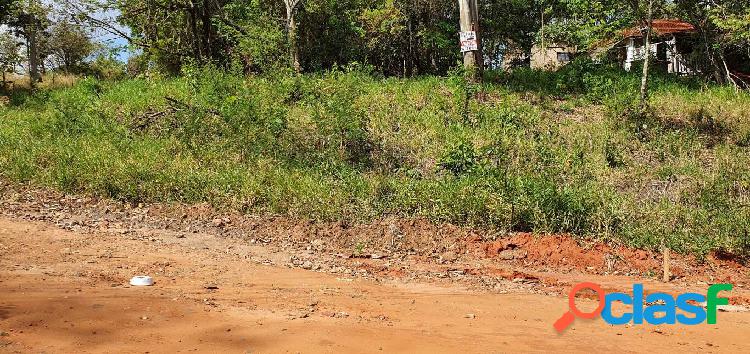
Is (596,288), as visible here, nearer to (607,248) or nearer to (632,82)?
(607,248)

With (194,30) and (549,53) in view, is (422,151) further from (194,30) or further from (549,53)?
(549,53)

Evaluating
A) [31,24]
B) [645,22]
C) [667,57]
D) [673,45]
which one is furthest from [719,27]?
[31,24]

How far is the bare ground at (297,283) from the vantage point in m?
3.49

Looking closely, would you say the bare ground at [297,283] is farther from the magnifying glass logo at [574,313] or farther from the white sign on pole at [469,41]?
the white sign on pole at [469,41]

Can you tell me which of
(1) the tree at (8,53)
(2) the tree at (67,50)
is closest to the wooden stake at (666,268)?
(1) the tree at (8,53)

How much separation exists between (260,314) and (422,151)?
5.66 metres

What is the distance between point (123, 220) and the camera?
7.11 m

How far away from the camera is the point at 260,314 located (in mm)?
3975

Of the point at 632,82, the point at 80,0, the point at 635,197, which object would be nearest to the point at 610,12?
the point at 632,82

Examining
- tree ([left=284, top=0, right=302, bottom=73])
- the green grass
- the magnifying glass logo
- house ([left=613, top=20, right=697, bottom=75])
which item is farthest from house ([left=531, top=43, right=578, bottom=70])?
the magnifying glass logo

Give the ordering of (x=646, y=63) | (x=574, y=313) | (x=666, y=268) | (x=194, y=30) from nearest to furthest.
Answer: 1. (x=574, y=313)
2. (x=666, y=268)
3. (x=646, y=63)
4. (x=194, y=30)

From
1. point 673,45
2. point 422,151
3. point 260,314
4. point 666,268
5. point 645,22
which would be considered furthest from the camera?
point 673,45

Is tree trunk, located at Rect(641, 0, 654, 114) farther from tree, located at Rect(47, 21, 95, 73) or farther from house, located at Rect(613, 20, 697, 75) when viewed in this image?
tree, located at Rect(47, 21, 95, 73)

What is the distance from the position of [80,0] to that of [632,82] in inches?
539
